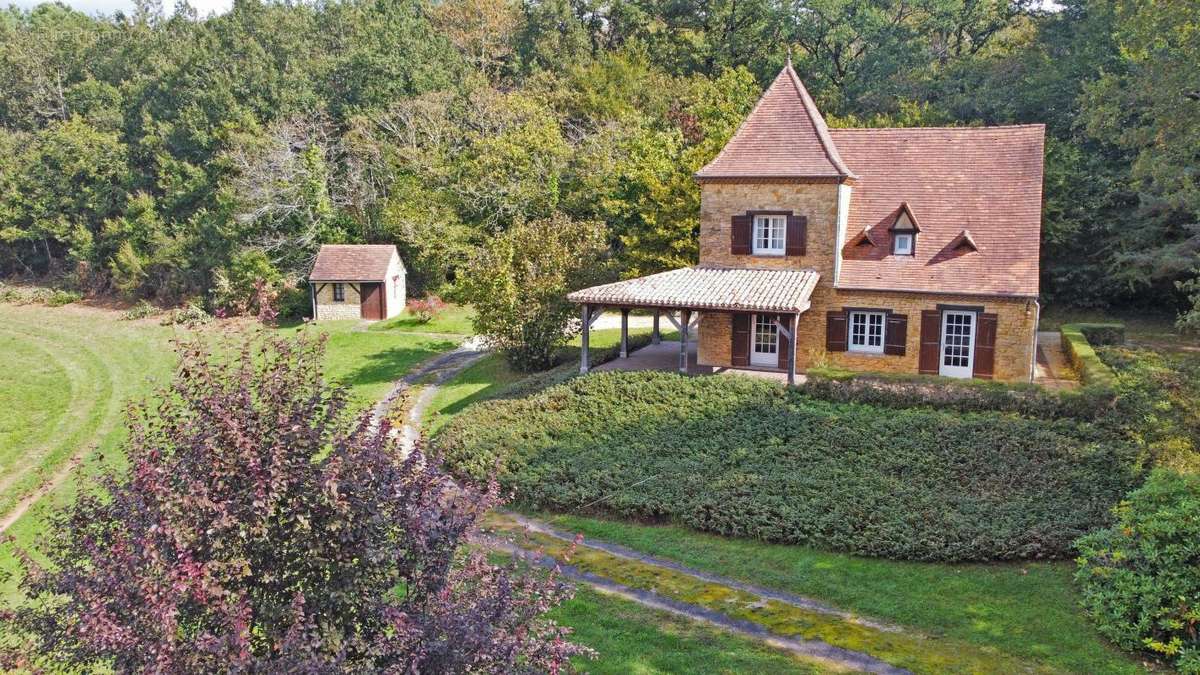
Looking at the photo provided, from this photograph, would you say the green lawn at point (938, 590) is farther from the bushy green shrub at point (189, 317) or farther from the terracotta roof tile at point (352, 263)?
the terracotta roof tile at point (352, 263)

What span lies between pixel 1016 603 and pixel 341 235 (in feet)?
133

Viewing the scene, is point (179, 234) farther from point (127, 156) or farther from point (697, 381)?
point (697, 381)

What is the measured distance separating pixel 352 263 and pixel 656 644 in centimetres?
3432

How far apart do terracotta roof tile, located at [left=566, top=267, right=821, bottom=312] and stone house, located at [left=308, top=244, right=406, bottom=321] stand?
2089 centimetres

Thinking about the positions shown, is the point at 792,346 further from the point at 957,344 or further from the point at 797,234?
the point at 957,344

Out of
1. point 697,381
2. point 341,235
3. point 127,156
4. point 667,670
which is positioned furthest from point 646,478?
point 127,156

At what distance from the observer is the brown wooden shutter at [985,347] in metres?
23.7

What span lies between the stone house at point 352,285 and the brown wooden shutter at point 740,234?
22.3 m

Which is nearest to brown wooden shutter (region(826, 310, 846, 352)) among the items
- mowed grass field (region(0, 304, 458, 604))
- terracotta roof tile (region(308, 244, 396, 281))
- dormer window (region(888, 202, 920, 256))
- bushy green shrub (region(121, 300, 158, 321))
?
dormer window (region(888, 202, 920, 256))

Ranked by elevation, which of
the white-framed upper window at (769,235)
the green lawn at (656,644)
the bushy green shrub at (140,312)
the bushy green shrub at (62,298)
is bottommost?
the green lawn at (656,644)

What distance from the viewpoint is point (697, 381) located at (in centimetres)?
2247

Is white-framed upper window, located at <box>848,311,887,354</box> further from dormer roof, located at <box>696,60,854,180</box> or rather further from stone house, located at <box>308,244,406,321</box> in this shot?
stone house, located at <box>308,244,406,321</box>

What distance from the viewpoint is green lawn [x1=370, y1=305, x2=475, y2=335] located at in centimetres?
3980

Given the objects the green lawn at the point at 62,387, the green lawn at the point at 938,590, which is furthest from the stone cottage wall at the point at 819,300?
the green lawn at the point at 62,387
